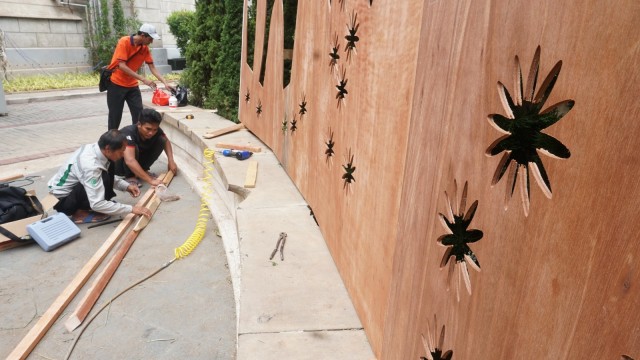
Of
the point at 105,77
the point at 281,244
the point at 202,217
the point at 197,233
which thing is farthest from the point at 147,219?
the point at 105,77

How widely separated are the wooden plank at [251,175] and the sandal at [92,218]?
1.73m

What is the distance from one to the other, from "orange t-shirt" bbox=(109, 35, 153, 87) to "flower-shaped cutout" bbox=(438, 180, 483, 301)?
19.3 feet

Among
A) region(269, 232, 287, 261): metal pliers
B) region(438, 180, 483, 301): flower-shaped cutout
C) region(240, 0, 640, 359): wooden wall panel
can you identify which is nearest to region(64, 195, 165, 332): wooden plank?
region(269, 232, 287, 261): metal pliers

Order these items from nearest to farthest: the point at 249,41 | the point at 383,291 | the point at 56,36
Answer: the point at 383,291, the point at 249,41, the point at 56,36

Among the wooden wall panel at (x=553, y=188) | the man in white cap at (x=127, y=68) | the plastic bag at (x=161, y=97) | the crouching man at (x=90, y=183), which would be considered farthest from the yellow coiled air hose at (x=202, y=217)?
the plastic bag at (x=161, y=97)

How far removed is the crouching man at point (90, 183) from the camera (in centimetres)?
427

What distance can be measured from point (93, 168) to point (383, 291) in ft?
11.9

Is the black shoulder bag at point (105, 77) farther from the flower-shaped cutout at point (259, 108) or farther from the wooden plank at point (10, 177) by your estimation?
the flower-shaped cutout at point (259, 108)

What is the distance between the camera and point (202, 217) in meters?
4.75

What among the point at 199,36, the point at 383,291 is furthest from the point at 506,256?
the point at 199,36

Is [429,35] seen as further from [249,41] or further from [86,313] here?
[249,41]

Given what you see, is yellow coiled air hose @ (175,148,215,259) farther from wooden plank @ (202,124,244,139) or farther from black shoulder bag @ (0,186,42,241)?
black shoulder bag @ (0,186,42,241)

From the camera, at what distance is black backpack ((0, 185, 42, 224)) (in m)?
4.07

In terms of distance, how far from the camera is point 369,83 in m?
1.93
